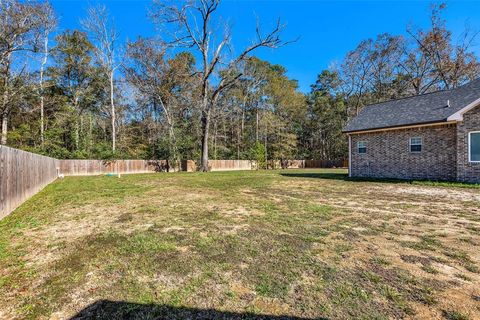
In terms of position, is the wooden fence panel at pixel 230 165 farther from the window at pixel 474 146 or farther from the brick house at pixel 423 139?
the window at pixel 474 146

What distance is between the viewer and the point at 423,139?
10.8 meters

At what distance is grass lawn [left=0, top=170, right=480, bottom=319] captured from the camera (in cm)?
192

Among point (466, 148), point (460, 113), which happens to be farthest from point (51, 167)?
point (466, 148)

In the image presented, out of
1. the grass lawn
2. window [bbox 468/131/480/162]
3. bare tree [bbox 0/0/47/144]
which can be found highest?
bare tree [bbox 0/0/47/144]

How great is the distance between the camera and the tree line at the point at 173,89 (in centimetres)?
1753

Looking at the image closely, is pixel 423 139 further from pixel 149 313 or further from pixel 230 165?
pixel 230 165

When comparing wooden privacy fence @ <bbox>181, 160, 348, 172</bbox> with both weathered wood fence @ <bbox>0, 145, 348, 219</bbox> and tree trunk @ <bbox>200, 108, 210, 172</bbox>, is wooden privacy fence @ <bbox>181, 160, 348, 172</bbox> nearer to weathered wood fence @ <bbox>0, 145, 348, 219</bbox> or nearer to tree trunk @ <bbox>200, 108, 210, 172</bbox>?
weathered wood fence @ <bbox>0, 145, 348, 219</bbox>

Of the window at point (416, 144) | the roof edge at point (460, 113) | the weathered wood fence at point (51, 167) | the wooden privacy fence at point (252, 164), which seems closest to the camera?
the weathered wood fence at point (51, 167)

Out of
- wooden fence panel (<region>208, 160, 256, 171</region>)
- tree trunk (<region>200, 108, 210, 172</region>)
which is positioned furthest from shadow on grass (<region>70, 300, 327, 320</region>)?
wooden fence panel (<region>208, 160, 256, 171</region>)

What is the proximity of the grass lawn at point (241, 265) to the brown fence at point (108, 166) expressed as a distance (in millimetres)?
15796

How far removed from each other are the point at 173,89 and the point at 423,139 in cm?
2350

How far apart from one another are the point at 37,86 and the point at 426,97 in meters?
24.4

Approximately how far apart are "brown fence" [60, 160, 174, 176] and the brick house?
54.5ft

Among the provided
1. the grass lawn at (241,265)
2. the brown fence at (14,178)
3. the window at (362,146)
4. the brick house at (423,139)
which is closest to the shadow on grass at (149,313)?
the grass lawn at (241,265)
